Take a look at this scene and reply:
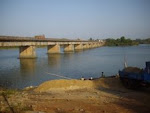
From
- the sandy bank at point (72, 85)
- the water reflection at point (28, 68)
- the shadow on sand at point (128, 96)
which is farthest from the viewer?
the water reflection at point (28, 68)

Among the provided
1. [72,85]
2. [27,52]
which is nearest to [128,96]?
[72,85]

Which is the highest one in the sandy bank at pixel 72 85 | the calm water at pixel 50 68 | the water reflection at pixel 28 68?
the sandy bank at pixel 72 85

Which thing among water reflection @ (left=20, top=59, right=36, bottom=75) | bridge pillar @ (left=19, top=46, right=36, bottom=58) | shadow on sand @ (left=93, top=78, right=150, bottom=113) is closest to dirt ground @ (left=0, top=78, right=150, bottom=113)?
shadow on sand @ (left=93, top=78, right=150, bottom=113)

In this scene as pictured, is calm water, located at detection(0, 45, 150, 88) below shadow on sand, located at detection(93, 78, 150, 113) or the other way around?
below

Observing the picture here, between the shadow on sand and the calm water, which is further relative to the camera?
the calm water

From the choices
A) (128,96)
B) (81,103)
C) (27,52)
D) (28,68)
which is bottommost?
(28,68)

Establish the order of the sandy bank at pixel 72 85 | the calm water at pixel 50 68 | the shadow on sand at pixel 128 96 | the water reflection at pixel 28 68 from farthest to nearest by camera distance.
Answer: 1. the water reflection at pixel 28 68
2. the calm water at pixel 50 68
3. the sandy bank at pixel 72 85
4. the shadow on sand at pixel 128 96

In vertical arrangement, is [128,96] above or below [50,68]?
above

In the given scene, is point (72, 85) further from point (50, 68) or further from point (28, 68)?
point (28, 68)

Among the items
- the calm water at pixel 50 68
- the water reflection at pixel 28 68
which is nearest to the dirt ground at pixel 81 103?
the calm water at pixel 50 68

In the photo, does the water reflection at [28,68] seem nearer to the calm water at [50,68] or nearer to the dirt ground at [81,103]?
the calm water at [50,68]

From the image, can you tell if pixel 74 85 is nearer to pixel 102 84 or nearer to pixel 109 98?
pixel 102 84

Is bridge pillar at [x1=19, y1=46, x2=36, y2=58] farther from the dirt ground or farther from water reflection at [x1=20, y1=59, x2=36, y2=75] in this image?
the dirt ground

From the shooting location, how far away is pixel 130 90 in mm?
20438
